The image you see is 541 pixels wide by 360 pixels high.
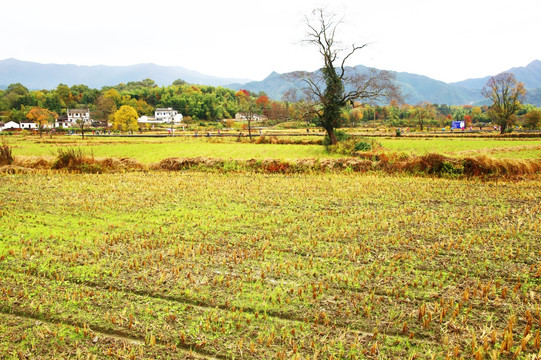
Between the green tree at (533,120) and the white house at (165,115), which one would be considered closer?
the green tree at (533,120)

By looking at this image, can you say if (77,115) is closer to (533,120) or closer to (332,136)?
(332,136)

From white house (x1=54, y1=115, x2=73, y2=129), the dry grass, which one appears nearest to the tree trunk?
the dry grass

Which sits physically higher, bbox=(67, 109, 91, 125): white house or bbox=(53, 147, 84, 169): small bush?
bbox=(67, 109, 91, 125): white house

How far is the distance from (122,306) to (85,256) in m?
2.40

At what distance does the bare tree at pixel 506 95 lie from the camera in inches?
2421

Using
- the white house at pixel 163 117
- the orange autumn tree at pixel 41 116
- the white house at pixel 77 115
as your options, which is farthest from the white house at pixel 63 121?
the orange autumn tree at pixel 41 116

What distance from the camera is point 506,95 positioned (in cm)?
6419

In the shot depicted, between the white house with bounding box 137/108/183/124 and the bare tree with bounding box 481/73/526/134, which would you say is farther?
the white house with bounding box 137/108/183/124

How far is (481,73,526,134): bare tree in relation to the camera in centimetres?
6150

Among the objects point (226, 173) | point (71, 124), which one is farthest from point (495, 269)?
point (71, 124)

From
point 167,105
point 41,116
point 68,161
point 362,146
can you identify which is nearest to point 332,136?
point 362,146

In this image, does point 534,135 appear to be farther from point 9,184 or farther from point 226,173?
point 9,184

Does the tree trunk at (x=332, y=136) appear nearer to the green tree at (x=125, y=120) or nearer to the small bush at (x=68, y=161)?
the small bush at (x=68, y=161)

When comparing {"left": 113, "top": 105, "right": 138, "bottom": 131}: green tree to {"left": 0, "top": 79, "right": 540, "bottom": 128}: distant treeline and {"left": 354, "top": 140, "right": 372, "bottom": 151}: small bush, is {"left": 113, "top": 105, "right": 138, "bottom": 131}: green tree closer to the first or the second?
{"left": 0, "top": 79, "right": 540, "bottom": 128}: distant treeline
